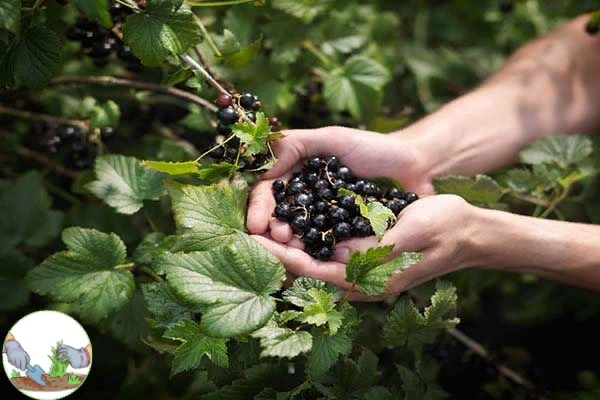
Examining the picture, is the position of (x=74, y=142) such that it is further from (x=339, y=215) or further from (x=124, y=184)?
(x=339, y=215)

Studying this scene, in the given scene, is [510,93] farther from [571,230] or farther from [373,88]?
[571,230]

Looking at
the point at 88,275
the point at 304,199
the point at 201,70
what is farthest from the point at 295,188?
the point at 88,275

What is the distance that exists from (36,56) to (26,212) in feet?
1.73

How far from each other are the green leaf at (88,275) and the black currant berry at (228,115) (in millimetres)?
268

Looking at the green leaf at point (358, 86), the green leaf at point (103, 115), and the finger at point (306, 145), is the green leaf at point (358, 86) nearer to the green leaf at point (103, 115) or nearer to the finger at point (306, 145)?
the finger at point (306, 145)

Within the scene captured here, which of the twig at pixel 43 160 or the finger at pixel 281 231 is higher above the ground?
the finger at pixel 281 231

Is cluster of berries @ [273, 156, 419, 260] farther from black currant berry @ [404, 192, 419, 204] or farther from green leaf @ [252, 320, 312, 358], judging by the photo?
green leaf @ [252, 320, 312, 358]

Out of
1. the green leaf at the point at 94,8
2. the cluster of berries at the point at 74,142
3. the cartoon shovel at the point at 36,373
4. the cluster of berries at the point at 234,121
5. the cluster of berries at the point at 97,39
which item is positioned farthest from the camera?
the cluster of berries at the point at 74,142

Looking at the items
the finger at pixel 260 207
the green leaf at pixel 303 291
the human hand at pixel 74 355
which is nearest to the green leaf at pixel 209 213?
A: the finger at pixel 260 207

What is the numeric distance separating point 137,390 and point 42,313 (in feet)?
2.31

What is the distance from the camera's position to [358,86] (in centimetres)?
152

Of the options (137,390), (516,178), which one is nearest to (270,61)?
(516,178)

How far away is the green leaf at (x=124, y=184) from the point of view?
118 cm

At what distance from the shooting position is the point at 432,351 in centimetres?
155
